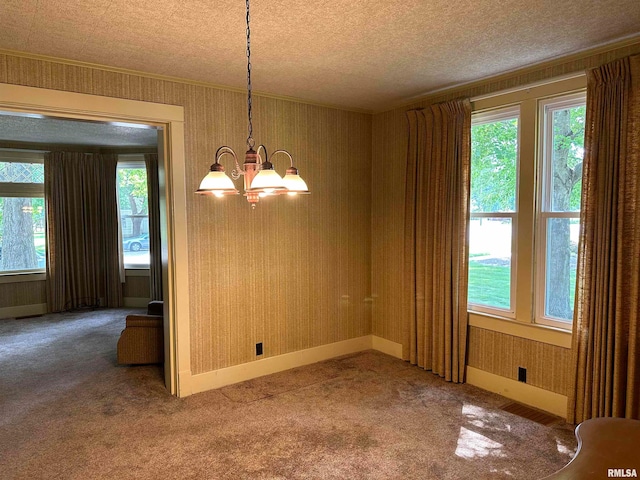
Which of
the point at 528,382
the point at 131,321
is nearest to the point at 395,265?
the point at 528,382

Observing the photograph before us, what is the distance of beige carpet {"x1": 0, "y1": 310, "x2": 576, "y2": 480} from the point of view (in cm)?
272

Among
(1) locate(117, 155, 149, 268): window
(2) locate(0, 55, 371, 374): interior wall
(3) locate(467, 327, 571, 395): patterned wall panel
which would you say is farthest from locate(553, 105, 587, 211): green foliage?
(1) locate(117, 155, 149, 268): window

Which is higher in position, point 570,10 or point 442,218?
point 570,10

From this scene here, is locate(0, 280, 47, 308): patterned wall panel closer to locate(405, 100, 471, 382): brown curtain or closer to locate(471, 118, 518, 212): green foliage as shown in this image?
locate(405, 100, 471, 382): brown curtain

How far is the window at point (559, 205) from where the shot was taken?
3320 millimetres

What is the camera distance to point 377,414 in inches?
135

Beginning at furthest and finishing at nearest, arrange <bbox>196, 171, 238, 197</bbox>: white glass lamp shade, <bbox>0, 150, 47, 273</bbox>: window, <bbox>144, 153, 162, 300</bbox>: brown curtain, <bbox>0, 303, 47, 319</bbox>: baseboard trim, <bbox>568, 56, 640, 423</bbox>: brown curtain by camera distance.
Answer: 1. <bbox>144, 153, 162, 300</bbox>: brown curtain
2. <bbox>0, 150, 47, 273</bbox>: window
3. <bbox>0, 303, 47, 319</bbox>: baseboard trim
4. <bbox>568, 56, 640, 423</bbox>: brown curtain
5. <bbox>196, 171, 238, 197</bbox>: white glass lamp shade

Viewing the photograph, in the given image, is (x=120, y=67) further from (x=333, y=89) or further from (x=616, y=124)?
(x=616, y=124)

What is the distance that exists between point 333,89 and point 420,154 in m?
1.04

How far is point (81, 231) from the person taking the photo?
7.36 m

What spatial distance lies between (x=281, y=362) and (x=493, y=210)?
2.48 meters

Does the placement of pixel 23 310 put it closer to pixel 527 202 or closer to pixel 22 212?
pixel 22 212

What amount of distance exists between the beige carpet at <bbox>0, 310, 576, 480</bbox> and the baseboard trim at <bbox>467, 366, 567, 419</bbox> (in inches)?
4.8

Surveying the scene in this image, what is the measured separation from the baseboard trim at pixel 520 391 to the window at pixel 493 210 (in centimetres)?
57
